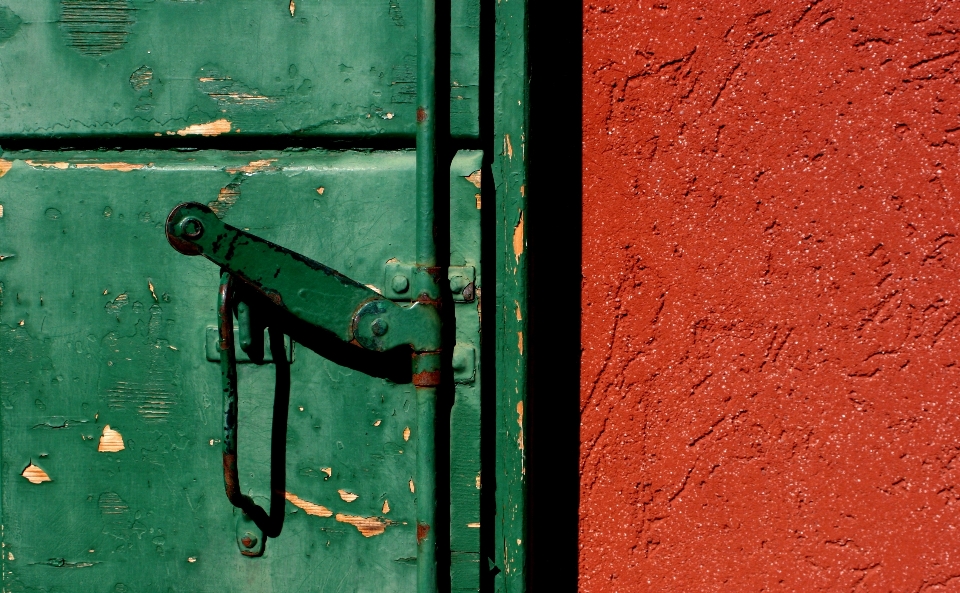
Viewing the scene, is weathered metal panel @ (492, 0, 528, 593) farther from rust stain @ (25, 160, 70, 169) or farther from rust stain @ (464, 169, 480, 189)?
rust stain @ (25, 160, 70, 169)

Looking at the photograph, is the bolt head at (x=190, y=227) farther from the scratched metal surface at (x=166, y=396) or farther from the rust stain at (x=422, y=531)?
the rust stain at (x=422, y=531)

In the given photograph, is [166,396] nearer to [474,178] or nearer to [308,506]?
[308,506]

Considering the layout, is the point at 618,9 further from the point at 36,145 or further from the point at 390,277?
the point at 36,145

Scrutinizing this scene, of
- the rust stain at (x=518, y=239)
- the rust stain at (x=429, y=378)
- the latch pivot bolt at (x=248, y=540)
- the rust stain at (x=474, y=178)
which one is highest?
the rust stain at (x=474, y=178)

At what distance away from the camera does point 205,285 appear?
0.75 meters

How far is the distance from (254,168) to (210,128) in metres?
0.06

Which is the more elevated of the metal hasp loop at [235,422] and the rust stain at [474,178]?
the rust stain at [474,178]

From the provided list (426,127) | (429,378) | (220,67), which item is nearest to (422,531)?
(429,378)

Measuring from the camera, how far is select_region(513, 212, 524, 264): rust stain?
747 mm

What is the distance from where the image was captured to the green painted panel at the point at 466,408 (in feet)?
2.39

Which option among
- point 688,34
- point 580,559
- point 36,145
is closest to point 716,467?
point 580,559

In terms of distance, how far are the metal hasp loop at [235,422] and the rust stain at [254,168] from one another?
11 centimetres

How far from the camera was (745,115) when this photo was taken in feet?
2.76

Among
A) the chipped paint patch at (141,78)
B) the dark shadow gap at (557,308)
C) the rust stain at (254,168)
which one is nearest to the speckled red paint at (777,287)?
the dark shadow gap at (557,308)
